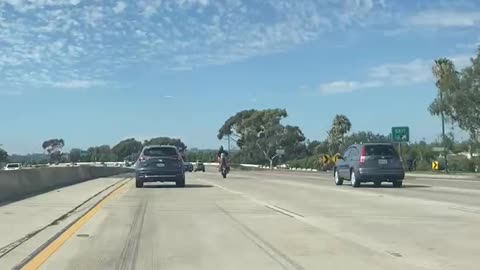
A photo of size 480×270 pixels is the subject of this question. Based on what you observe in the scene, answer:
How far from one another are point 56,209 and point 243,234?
729cm

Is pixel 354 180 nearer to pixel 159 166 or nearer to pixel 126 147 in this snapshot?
pixel 159 166

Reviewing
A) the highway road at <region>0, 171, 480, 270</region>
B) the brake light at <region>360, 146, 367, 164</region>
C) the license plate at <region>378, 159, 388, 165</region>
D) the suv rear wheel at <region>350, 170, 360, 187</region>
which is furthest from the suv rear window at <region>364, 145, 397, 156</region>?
the highway road at <region>0, 171, 480, 270</region>

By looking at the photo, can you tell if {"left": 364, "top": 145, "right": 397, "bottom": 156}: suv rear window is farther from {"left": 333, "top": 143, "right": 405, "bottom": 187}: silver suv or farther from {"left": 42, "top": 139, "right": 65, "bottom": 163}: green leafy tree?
{"left": 42, "top": 139, "right": 65, "bottom": 163}: green leafy tree

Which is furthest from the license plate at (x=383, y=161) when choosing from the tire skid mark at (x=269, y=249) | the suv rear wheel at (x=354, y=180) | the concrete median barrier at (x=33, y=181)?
the tire skid mark at (x=269, y=249)

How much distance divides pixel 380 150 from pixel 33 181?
13569mm

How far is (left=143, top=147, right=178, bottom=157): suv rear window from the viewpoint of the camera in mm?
29133

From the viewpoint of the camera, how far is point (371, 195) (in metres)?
22.9

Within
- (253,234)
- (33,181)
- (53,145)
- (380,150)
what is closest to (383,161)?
(380,150)

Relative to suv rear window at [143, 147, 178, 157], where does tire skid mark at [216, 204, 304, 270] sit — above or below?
below

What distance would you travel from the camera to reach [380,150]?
28.5 meters

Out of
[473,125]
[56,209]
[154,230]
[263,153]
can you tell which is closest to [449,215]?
[154,230]

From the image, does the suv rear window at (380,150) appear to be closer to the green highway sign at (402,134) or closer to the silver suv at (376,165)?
the silver suv at (376,165)

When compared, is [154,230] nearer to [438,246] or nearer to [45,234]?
[45,234]

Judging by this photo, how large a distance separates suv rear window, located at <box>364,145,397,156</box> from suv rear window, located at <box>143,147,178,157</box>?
308 inches
